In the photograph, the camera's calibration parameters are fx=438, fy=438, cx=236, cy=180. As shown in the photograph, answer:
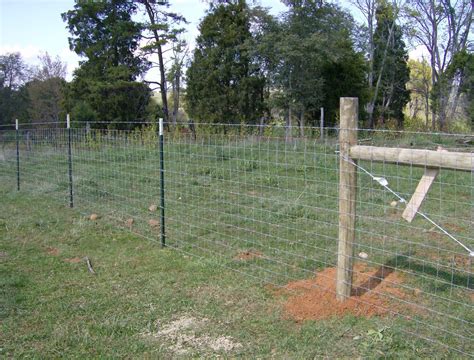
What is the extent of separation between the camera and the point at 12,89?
29219 millimetres

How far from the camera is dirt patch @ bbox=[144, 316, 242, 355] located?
294 centimetres

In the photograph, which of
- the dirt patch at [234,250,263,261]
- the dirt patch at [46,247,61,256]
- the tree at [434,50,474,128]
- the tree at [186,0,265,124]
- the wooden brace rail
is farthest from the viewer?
the tree at [434,50,474,128]

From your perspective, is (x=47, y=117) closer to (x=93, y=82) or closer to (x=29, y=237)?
(x=93, y=82)

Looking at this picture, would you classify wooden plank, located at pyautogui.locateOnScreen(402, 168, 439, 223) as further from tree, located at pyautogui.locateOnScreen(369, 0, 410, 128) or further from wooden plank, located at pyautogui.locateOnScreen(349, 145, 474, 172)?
tree, located at pyautogui.locateOnScreen(369, 0, 410, 128)

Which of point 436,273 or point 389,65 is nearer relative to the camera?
point 436,273

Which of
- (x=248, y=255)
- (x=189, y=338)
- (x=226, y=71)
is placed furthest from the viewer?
(x=226, y=71)

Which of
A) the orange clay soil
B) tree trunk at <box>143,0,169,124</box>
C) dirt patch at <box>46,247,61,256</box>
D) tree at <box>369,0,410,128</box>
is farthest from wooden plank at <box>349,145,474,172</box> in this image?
tree at <box>369,0,410,128</box>

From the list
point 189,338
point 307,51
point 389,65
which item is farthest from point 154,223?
point 389,65

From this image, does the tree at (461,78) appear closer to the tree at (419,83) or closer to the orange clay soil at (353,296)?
the tree at (419,83)

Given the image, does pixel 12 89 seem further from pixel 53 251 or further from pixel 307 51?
pixel 53 251

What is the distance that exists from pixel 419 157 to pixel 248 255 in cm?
233

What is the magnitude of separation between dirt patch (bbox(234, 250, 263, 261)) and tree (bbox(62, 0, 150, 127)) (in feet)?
65.1

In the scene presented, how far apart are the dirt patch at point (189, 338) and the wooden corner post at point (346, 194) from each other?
1.00m

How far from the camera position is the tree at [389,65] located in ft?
93.0
